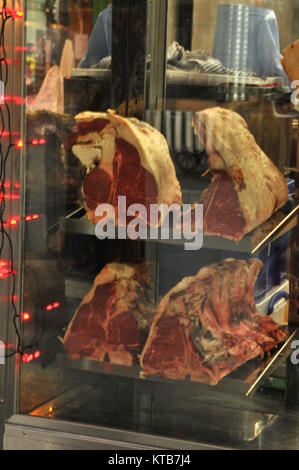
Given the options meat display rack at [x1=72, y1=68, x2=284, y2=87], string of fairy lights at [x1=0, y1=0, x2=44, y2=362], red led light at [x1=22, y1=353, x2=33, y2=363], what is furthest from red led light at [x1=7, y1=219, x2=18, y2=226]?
meat display rack at [x1=72, y1=68, x2=284, y2=87]

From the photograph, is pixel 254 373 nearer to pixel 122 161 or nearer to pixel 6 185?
pixel 122 161

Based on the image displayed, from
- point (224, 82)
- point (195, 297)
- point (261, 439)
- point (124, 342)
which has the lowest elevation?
point (261, 439)

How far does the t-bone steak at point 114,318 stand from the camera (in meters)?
2.62

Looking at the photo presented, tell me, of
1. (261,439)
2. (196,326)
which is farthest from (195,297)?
(261,439)

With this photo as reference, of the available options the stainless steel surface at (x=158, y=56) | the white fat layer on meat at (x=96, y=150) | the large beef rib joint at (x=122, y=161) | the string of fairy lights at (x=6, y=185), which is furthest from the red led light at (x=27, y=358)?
the stainless steel surface at (x=158, y=56)

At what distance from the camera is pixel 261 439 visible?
100 inches

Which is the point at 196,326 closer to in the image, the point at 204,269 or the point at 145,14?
the point at 204,269

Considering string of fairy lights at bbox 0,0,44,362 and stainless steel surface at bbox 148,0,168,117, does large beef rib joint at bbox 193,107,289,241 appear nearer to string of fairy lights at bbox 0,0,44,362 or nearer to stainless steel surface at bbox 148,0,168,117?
stainless steel surface at bbox 148,0,168,117

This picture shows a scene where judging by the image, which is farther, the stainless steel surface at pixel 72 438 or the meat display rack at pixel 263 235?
the stainless steel surface at pixel 72 438

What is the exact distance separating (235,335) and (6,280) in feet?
2.32

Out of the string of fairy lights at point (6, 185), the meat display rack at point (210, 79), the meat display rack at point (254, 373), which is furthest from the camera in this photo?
the string of fairy lights at point (6, 185)

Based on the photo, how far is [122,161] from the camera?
2578 millimetres

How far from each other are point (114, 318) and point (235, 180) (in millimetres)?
563

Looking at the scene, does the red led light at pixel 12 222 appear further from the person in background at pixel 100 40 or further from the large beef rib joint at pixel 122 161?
the person in background at pixel 100 40
